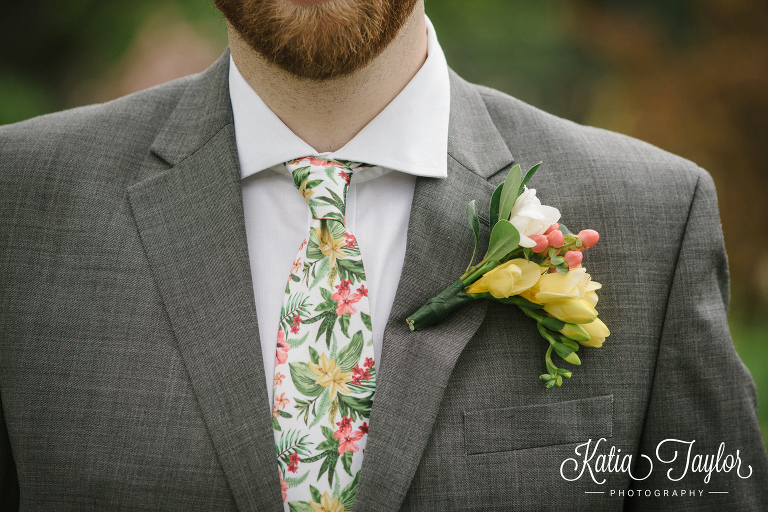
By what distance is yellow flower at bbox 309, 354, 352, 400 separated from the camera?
4.66ft

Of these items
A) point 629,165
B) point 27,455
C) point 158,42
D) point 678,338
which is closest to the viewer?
point 27,455

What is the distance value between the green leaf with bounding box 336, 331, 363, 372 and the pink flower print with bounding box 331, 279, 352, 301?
9cm

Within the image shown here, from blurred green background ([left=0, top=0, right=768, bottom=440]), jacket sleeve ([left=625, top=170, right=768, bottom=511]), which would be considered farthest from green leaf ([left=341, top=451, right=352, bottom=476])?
blurred green background ([left=0, top=0, right=768, bottom=440])

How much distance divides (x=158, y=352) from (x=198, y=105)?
65 cm

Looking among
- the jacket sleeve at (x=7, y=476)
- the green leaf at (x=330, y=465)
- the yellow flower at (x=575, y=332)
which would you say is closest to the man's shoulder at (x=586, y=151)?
the yellow flower at (x=575, y=332)

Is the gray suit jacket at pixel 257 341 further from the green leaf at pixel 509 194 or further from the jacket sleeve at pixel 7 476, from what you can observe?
the green leaf at pixel 509 194

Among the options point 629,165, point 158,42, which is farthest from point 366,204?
point 158,42

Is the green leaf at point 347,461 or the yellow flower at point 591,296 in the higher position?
the yellow flower at point 591,296

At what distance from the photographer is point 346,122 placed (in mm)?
1635

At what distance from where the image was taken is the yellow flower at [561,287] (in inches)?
54.7

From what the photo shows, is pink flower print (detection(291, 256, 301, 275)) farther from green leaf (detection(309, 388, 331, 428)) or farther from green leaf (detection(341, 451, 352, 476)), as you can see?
green leaf (detection(341, 451, 352, 476))

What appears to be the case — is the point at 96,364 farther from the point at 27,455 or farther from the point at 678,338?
the point at 678,338

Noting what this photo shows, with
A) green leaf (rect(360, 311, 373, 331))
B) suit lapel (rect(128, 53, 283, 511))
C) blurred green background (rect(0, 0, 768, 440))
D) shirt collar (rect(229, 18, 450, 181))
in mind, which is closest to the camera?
suit lapel (rect(128, 53, 283, 511))

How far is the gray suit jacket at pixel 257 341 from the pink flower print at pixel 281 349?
46 millimetres
